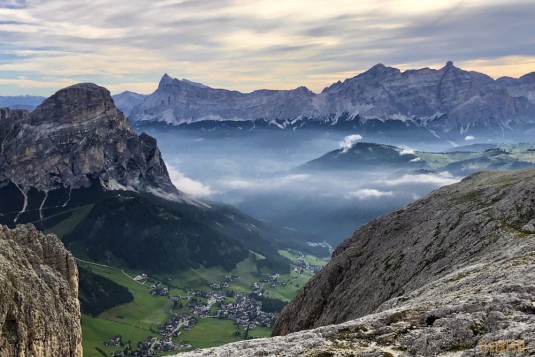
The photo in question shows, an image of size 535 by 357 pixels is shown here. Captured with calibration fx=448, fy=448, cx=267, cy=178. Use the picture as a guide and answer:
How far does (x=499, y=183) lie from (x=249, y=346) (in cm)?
8493

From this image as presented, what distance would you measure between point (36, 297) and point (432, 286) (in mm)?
124090

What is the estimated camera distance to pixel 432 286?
201 ft

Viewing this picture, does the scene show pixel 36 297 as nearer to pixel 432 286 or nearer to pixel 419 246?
pixel 419 246

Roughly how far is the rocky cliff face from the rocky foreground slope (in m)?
71.2

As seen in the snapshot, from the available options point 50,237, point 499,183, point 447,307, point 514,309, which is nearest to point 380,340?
point 447,307

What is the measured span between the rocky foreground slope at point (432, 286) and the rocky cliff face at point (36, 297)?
71.2 metres

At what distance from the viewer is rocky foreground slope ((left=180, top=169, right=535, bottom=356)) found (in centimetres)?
3831

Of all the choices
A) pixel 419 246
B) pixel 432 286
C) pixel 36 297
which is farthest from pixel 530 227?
pixel 36 297

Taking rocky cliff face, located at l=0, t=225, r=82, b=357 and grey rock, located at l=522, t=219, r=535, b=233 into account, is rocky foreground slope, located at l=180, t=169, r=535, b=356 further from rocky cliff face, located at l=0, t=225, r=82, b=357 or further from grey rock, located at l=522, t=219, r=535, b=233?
rocky cliff face, located at l=0, t=225, r=82, b=357

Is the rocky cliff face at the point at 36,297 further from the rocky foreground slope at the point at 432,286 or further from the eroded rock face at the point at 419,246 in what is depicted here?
the eroded rock face at the point at 419,246

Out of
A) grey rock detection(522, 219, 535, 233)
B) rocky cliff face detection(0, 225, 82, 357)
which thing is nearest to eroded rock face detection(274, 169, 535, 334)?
grey rock detection(522, 219, 535, 233)

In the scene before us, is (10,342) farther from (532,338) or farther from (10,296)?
(532,338)

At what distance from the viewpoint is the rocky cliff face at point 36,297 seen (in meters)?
127

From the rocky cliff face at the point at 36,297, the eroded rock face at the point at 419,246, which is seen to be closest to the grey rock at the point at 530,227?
the eroded rock face at the point at 419,246
